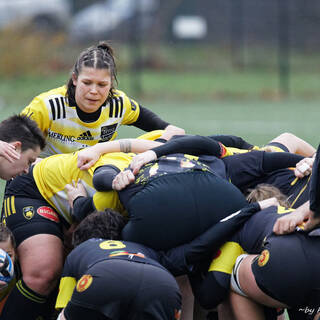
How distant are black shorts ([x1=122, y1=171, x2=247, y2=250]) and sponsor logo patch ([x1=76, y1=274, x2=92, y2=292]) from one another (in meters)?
0.47

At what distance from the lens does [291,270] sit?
330cm

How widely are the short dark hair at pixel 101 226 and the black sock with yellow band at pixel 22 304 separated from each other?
1.31 feet

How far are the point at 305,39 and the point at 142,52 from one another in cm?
507

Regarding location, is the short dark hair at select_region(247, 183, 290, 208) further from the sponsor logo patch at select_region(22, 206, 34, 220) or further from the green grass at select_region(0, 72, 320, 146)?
the green grass at select_region(0, 72, 320, 146)

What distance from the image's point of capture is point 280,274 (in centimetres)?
331

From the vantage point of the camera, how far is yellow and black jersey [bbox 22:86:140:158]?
5383 millimetres

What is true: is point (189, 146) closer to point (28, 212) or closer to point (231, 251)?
point (231, 251)

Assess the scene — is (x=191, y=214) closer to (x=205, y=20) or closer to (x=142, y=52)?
(x=142, y=52)

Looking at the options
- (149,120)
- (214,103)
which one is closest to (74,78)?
(149,120)

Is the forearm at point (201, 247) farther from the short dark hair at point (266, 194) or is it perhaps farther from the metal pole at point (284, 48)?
the metal pole at point (284, 48)

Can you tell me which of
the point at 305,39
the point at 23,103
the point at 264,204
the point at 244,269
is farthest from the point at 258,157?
the point at 305,39

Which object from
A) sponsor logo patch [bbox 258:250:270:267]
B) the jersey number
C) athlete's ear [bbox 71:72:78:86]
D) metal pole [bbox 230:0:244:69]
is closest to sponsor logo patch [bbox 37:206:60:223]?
the jersey number

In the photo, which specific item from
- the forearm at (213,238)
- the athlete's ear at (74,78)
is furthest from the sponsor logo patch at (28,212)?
the athlete's ear at (74,78)

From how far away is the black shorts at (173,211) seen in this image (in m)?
3.65
